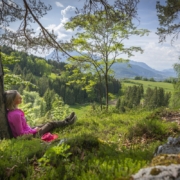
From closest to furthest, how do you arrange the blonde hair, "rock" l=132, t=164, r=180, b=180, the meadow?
"rock" l=132, t=164, r=180, b=180
the meadow
the blonde hair

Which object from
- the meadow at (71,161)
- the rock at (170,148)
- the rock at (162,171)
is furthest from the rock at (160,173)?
the rock at (170,148)

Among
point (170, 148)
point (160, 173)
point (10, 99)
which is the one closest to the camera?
point (160, 173)

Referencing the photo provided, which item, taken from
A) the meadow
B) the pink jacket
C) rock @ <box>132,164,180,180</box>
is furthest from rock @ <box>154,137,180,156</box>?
the pink jacket

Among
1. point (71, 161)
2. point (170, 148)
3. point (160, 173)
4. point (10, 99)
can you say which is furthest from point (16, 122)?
point (160, 173)

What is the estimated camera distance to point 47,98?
85.4 metres

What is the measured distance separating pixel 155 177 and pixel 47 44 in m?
5.16

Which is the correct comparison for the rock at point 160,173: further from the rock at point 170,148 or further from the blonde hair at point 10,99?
the blonde hair at point 10,99

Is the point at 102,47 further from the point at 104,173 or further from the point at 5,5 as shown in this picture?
the point at 104,173

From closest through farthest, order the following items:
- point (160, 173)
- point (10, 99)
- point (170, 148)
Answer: point (160, 173)
point (170, 148)
point (10, 99)

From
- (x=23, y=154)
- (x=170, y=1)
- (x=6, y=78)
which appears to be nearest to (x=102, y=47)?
(x=170, y=1)

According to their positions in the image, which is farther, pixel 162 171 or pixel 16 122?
pixel 16 122

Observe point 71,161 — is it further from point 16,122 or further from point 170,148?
point 16,122

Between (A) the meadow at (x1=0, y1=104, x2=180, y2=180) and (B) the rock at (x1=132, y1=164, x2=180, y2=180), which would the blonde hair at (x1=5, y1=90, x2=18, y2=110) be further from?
(B) the rock at (x1=132, y1=164, x2=180, y2=180)

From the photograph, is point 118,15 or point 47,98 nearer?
point 118,15
